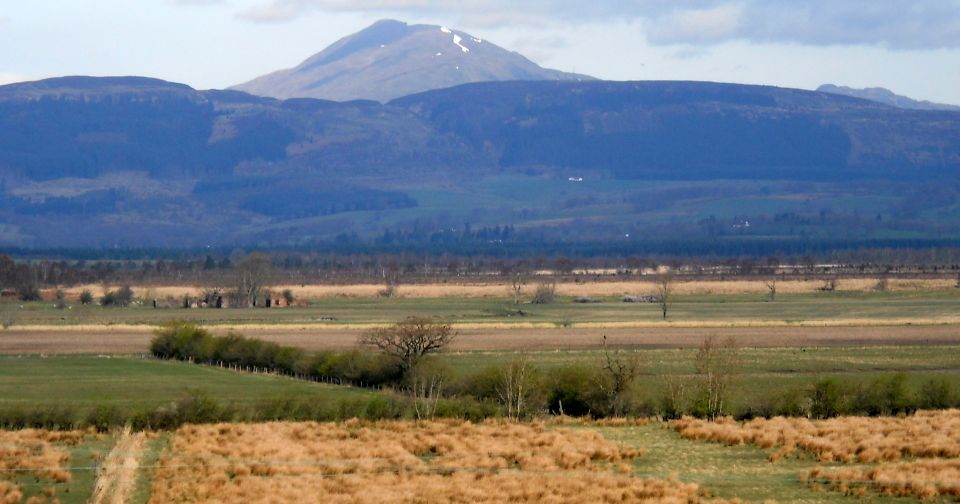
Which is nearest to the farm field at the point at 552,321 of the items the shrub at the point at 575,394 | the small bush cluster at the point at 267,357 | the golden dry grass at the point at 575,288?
the small bush cluster at the point at 267,357

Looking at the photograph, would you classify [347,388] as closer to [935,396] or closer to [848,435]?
[935,396]

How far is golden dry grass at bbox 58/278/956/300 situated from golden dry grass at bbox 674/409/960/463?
7146cm

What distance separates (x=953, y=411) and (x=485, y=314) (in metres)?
47.9

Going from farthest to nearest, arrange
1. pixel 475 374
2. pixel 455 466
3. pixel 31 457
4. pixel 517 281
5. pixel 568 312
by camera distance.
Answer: pixel 517 281, pixel 568 312, pixel 475 374, pixel 31 457, pixel 455 466

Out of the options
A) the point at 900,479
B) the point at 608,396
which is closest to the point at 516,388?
the point at 608,396

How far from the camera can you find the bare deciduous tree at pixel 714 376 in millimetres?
38031

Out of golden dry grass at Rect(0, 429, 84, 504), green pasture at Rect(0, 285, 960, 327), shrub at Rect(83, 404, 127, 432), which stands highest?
golden dry grass at Rect(0, 429, 84, 504)

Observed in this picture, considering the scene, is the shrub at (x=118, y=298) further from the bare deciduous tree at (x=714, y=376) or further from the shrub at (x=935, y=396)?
the shrub at (x=935, y=396)

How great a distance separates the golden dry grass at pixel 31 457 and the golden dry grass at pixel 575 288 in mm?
72613

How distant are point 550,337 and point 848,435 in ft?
114

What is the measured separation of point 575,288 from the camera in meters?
115

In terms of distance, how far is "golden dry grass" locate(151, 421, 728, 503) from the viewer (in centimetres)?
2389

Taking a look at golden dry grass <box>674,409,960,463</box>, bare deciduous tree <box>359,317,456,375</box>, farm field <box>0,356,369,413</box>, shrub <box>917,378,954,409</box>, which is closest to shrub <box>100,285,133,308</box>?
farm field <box>0,356,369,413</box>

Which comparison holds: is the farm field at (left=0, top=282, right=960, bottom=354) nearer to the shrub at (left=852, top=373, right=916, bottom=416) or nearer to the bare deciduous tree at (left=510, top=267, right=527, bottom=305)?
the bare deciduous tree at (left=510, top=267, right=527, bottom=305)
